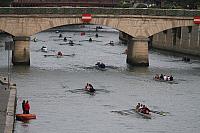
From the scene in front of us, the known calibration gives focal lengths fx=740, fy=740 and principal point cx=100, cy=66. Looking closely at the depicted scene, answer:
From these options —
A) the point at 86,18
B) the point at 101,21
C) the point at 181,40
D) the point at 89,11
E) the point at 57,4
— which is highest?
the point at 57,4

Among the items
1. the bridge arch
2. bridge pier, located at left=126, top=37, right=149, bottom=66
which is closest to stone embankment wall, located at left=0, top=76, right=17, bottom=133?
the bridge arch

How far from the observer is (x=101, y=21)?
99688mm

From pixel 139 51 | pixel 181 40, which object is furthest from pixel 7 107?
pixel 181 40

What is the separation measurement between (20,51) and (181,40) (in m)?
40.1

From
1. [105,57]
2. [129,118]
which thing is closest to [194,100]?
[129,118]

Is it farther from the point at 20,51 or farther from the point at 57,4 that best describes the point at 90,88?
the point at 57,4

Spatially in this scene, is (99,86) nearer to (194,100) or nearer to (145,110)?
(194,100)

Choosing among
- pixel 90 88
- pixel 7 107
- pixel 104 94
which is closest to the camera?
pixel 7 107

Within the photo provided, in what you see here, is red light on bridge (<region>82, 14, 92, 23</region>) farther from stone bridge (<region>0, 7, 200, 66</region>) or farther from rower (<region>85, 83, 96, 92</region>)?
rower (<region>85, 83, 96, 92</region>)

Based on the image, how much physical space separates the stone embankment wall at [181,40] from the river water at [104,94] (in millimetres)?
5719

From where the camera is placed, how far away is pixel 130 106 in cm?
6950

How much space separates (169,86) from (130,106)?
1603 centimetres

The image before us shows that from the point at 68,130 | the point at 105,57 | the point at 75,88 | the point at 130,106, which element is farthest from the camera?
the point at 105,57

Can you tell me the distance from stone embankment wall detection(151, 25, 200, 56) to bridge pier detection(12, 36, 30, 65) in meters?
33.3
